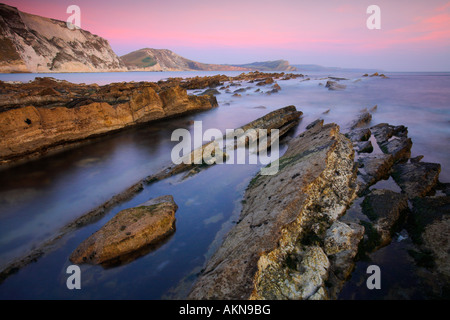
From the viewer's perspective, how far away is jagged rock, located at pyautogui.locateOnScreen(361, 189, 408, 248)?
4429mm

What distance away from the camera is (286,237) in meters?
3.96

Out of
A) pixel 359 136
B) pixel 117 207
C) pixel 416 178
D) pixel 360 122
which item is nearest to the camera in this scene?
pixel 416 178

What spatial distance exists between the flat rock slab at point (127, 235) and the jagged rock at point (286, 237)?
175 centimetres

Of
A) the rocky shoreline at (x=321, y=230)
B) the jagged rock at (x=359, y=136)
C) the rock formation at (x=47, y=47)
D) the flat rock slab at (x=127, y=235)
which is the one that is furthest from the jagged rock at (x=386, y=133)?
the rock formation at (x=47, y=47)

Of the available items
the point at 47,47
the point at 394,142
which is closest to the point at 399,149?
the point at 394,142

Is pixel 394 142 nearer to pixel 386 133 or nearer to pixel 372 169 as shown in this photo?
pixel 386 133

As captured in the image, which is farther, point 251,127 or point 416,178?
point 251,127

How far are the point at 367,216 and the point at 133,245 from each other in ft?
18.8

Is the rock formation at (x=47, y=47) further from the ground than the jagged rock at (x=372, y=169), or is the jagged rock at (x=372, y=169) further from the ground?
the rock formation at (x=47, y=47)

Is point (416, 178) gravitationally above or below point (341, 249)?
above

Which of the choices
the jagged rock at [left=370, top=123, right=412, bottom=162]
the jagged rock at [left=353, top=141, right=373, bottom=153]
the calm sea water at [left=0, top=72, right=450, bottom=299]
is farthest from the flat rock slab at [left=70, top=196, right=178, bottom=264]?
the jagged rock at [left=370, top=123, right=412, bottom=162]

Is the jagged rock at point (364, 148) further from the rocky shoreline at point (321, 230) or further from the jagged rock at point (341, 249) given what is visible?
the jagged rock at point (341, 249)

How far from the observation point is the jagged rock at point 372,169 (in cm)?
638

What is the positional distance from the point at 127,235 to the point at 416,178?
8.55m
